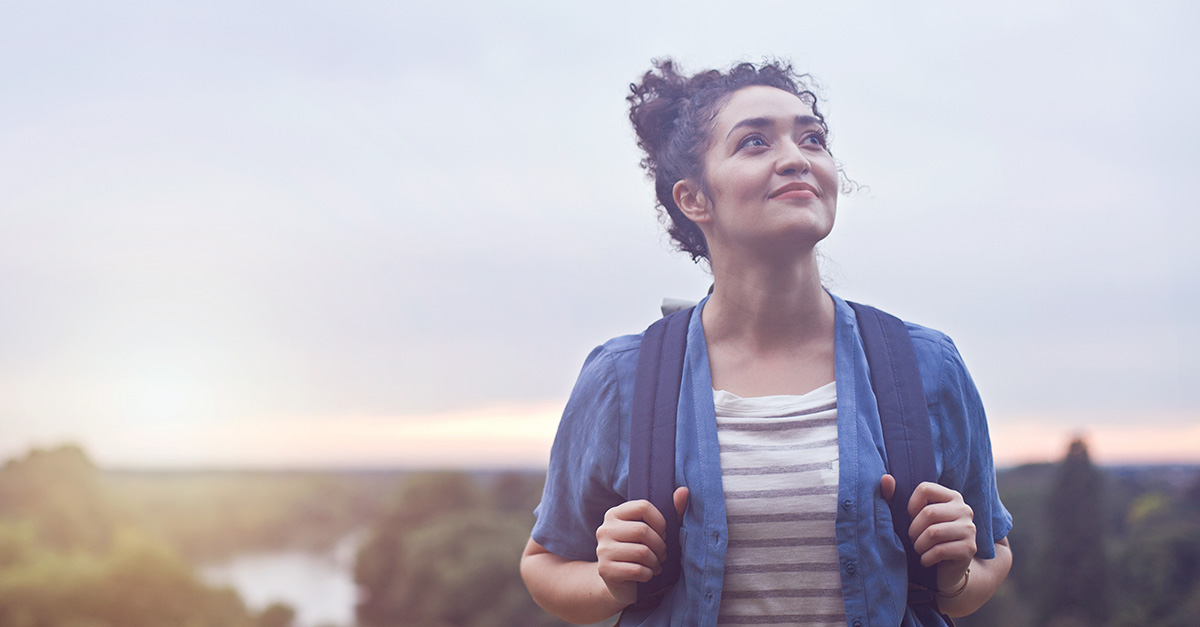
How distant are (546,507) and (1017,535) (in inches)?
268

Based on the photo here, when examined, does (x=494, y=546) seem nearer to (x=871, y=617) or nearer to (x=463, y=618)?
(x=463, y=618)

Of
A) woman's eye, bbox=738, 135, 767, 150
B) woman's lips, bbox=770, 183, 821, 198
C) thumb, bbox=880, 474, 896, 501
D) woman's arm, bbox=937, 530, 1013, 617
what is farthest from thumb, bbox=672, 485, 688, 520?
woman's eye, bbox=738, 135, 767, 150

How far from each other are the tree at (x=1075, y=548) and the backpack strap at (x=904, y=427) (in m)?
6.01

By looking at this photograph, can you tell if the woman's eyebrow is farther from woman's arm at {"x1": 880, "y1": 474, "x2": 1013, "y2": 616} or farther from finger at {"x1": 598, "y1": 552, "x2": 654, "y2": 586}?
finger at {"x1": 598, "y1": 552, "x2": 654, "y2": 586}

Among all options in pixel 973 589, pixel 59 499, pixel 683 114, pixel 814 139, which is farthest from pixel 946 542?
pixel 59 499

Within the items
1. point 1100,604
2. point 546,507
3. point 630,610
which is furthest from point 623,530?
point 1100,604

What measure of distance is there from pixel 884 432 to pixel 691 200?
0.69 meters

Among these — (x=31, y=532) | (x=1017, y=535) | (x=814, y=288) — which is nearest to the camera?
(x=814, y=288)

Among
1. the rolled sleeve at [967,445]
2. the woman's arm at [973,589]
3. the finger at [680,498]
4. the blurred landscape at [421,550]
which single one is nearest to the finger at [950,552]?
the woman's arm at [973,589]

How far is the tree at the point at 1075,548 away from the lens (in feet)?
22.5

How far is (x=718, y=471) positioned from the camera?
155cm

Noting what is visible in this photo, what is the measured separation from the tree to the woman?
5994mm

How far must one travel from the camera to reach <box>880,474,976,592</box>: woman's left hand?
1.43 meters

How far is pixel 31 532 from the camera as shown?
6.61 metres
